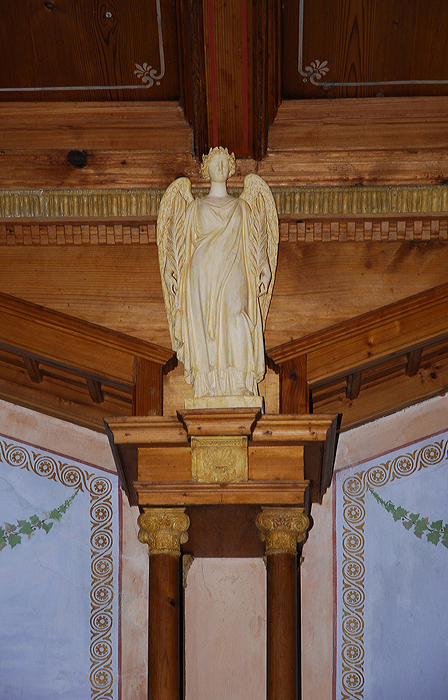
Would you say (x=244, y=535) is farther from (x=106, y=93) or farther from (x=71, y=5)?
(x=71, y=5)

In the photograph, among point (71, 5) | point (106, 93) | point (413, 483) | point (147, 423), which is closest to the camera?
point (147, 423)

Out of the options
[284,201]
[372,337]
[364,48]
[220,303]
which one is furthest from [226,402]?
[364,48]

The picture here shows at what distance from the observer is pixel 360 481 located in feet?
18.5

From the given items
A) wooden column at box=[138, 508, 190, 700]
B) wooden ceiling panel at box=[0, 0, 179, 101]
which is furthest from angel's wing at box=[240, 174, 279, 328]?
wooden column at box=[138, 508, 190, 700]

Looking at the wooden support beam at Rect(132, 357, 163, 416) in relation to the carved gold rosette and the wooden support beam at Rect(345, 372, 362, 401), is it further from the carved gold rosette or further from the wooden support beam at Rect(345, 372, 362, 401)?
the wooden support beam at Rect(345, 372, 362, 401)

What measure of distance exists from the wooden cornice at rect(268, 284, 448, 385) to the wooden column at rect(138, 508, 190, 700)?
34.4 inches

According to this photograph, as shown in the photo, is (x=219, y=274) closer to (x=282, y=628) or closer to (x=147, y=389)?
(x=147, y=389)

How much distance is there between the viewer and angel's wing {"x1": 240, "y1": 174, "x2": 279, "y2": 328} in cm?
488

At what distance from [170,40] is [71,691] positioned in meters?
3.21

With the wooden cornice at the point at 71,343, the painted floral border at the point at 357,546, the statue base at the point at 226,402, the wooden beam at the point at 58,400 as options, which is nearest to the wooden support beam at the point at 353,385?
the painted floral border at the point at 357,546

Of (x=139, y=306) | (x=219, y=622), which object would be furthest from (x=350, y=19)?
(x=219, y=622)

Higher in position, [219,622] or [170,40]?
[170,40]

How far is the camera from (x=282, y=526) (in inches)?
183

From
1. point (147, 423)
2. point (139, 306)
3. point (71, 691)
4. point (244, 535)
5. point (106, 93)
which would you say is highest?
point (106, 93)
